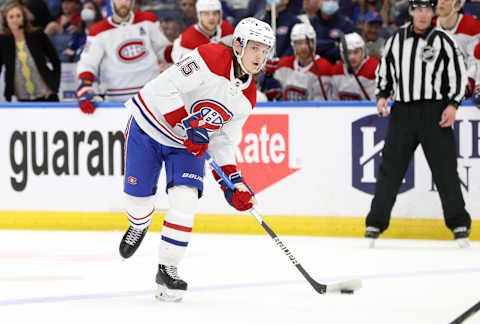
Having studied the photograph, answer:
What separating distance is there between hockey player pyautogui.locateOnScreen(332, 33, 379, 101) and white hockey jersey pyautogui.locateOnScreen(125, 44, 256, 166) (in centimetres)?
287

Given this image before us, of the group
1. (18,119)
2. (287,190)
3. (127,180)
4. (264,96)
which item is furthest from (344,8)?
(127,180)

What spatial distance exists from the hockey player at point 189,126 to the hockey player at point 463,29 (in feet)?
8.27

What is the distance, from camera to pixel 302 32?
7.21 m

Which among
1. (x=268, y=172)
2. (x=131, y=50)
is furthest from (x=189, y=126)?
(x=131, y=50)

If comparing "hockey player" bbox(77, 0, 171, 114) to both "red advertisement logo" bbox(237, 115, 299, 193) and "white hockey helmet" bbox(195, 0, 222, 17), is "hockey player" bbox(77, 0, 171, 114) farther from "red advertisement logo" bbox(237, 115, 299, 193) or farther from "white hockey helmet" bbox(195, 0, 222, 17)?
"red advertisement logo" bbox(237, 115, 299, 193)

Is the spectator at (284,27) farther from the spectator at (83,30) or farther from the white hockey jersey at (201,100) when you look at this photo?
the white hockey jersey at (201,100)

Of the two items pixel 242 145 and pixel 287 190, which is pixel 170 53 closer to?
pixel 242 145

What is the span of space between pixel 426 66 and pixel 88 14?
3.62m

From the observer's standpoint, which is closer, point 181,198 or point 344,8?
point 181,198

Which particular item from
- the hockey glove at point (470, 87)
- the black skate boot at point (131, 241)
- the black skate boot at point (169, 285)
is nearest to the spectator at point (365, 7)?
the hockey glove at point (470, 87)

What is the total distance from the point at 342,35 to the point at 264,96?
0.97 m

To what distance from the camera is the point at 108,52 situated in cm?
699

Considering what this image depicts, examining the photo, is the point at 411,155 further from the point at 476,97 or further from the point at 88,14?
the point at 88,14

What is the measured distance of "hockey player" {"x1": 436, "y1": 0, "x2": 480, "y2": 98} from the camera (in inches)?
249
